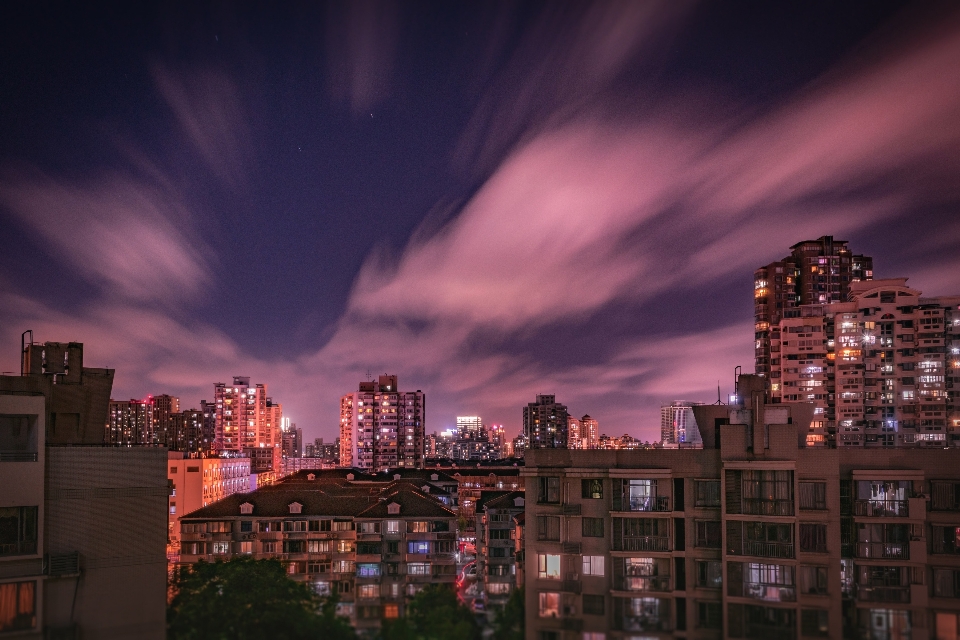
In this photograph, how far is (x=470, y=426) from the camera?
17575cm

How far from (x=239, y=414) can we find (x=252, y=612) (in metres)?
91.2

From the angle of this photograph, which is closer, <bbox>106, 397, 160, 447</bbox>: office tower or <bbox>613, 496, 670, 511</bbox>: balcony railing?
<bbox>613, 496, 670, 511</bbox>: balcony railing

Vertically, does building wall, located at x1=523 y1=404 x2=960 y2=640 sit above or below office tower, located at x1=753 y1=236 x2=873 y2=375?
below

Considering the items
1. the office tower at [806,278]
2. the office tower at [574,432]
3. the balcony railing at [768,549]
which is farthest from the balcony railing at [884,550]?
the office tower at [574,432]

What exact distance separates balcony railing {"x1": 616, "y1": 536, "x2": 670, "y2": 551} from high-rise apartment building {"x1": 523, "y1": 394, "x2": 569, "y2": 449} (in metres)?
103

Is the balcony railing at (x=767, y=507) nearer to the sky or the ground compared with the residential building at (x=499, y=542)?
nearer to the sky

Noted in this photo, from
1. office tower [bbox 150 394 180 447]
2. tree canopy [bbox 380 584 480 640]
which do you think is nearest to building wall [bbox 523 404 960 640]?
tree canopy [bbox 380 584 480 640]

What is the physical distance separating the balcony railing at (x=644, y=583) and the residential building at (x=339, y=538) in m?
11.5

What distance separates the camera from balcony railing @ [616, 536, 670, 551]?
579 inches

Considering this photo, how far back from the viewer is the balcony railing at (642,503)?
49.0 feet

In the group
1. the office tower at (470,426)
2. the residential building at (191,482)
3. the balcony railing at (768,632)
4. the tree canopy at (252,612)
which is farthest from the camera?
the office tower at (470,426)

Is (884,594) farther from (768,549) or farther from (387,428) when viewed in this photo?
(387,428)

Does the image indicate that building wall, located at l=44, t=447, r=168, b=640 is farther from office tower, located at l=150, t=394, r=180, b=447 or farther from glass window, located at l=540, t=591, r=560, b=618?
office tower, located at l=150, t=394, r=180, b=447

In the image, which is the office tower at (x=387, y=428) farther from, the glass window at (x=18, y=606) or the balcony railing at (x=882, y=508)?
the glass window at (x=18, y=606)
